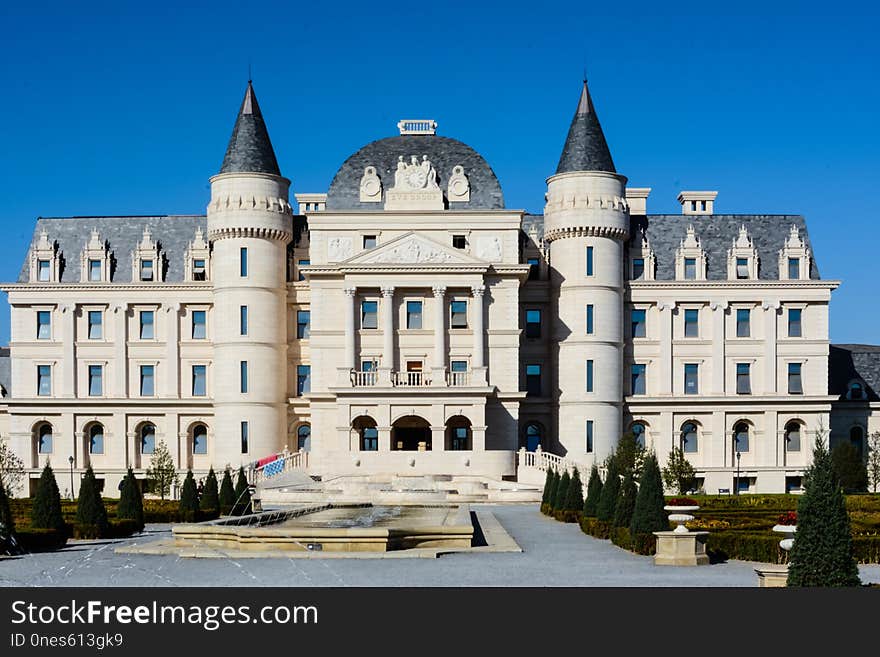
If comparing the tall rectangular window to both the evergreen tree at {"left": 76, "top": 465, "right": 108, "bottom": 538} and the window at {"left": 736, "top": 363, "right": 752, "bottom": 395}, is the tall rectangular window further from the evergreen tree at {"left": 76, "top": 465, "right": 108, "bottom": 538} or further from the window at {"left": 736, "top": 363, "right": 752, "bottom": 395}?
the evergreen tree at {"left": 76, "top": 465, "right": 108, "bottom": 538}

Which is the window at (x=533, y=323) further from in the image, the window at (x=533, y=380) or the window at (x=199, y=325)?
the window at (x=199, y=325)

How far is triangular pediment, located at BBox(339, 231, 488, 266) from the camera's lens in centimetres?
6688

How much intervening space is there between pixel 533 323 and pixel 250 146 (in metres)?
19.1

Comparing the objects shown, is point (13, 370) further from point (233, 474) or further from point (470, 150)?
point (470, 150)

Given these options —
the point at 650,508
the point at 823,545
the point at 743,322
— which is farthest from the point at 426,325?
the point at 823,545

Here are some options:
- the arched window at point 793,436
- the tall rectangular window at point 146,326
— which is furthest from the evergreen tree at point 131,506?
the arched window at point 793,436

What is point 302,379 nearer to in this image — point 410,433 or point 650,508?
point 410,433

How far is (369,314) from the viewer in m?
68.4

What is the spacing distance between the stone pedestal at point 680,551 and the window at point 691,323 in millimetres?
45911

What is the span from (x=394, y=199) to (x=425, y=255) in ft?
14.9

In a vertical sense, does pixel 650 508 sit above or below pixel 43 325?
below

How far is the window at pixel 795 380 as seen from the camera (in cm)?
7331
